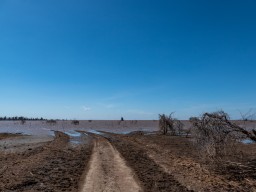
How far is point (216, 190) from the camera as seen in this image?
1019 centimetres

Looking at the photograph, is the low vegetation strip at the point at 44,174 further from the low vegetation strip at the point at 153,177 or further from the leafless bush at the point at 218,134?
the leafless bush at the point at 218,134

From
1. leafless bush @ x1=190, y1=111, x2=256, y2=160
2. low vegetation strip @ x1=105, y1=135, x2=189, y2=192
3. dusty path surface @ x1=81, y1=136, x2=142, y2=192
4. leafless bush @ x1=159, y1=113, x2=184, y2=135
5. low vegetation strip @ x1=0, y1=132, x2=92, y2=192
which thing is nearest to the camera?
dusty path surface @ x1=81, y1=136, x2=142, y2=192

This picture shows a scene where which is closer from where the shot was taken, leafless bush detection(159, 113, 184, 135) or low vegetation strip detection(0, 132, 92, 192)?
low vegetation strip detection(0, 132, 92, 192)

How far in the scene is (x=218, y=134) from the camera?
43.9ft

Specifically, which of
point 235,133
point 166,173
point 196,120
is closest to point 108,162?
point 166,173

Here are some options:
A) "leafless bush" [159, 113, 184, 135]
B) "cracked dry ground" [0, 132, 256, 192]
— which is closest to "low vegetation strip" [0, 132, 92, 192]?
"cracked dry ground" [0, 132, 256, 192]

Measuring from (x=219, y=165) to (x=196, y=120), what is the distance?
97.6 inches

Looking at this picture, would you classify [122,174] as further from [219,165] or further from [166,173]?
[219,165]

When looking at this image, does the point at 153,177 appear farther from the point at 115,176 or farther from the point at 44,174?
the point at 44,174

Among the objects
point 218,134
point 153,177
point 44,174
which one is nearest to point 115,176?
point 153,177

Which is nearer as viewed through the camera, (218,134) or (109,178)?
(109,178)

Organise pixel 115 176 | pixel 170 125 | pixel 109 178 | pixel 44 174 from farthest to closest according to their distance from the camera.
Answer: pixel 170 125 < pixel 44 174 < pixel 115 176 < pixel 109 178

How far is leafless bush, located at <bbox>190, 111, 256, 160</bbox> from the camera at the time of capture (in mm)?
13211

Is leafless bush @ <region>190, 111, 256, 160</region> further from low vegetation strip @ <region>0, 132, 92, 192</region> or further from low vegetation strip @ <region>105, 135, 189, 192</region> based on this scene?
low vegetation strip @ <region>0, 132, 92, 192</region>
